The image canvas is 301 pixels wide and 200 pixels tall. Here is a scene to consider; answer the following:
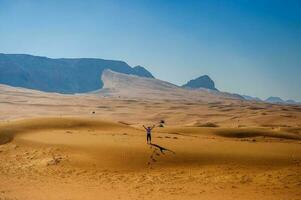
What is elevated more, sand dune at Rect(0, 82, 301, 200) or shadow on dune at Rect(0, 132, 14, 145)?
shadow on dune at Rect(0, 132, 14, 145)

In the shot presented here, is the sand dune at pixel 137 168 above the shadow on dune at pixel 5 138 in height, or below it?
below

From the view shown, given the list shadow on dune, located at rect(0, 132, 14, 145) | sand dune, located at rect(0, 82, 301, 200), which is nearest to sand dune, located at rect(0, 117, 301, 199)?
sand dune, located at rect(0, 82, 301, 200)

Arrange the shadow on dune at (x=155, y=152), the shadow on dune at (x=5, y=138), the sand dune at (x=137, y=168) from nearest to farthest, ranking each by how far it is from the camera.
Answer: the sand dune at (x=137, y=168)
the shadow on dune at (x=155, y=152)
the shadow on dune at (x=5, y=138)

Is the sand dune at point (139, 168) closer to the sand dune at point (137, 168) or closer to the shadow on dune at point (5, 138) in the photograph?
the sand dune at point (137, 168)

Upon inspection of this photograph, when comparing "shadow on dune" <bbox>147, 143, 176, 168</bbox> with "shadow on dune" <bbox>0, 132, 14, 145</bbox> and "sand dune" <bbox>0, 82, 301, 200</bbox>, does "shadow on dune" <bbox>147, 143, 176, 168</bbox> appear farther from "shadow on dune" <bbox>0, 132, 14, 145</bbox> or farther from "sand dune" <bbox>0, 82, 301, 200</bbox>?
"shadow on dune" <bbox>0, 132, 14, 145</bbox>

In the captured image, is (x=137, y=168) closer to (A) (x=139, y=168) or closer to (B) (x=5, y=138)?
(A) (x=139, y=168)

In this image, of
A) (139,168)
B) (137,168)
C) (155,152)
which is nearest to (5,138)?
(155,152)

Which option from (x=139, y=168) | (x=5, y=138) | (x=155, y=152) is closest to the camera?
(x=139, y=168)

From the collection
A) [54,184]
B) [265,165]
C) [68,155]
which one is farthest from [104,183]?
[265,165]

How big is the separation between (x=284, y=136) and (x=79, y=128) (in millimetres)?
19097

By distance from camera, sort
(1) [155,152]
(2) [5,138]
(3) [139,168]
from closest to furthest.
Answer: (3) [139,168], (1) [155,152], (2) [5,138]

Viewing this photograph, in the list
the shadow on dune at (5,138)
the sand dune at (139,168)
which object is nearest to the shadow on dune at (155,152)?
the sand dune at (139,168)

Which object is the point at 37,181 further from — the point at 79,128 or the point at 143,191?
the point at 79,128

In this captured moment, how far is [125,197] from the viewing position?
1379 centimetres
